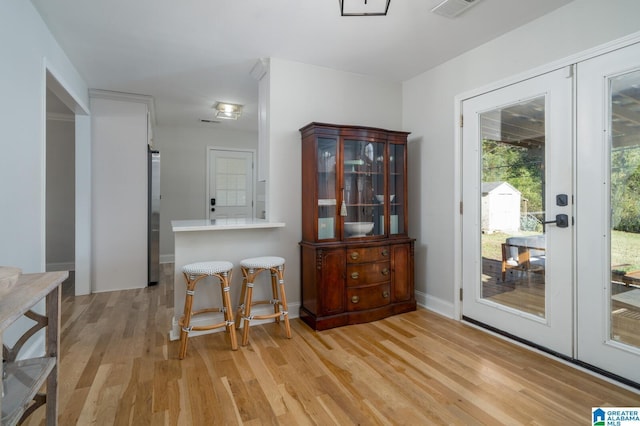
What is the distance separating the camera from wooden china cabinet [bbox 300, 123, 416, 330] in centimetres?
287

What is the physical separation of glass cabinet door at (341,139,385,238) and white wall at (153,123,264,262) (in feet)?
11.8

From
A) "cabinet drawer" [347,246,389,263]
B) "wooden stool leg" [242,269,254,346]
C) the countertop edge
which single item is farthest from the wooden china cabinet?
"wooden stool leg" [242,269,254,346]

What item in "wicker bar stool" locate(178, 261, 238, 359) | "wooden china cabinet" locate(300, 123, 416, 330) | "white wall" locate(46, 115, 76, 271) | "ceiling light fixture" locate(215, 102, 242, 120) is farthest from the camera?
"white wall" locate(46, 115, 76, 271)

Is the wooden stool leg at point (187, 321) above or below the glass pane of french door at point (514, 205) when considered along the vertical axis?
below

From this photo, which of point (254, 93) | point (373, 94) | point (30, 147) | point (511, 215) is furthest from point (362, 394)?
point (254, 93)

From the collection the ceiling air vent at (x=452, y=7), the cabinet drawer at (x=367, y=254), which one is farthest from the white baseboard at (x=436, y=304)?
the ceiling air vent at (x=452, y=7)

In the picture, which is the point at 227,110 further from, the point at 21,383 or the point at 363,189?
the point at 21,383

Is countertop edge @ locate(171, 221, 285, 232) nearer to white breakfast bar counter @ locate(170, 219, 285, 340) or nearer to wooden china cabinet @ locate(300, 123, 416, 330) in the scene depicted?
white breakfast bar counter @ locate(170, 219, 285, 340)

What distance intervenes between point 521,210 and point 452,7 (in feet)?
5.25

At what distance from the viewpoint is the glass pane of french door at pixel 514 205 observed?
7.95 ft

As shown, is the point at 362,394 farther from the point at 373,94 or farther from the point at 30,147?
the point at 373,94

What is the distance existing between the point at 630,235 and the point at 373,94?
2.53 meters

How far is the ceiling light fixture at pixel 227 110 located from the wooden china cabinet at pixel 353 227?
196 centimetres

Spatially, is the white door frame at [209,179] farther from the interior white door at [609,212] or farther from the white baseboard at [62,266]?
the interior white door at [609,212]
